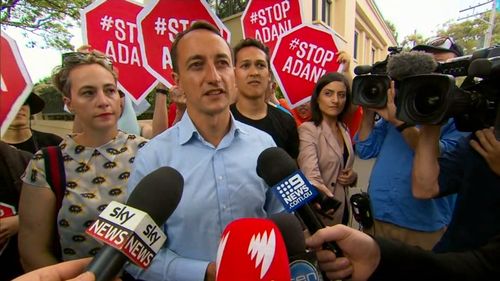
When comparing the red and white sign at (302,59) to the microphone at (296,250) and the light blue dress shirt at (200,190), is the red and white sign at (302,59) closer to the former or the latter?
the light blue dress shirt at (200,190)

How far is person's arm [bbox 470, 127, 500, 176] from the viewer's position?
1.21 m

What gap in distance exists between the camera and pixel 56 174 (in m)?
1.48

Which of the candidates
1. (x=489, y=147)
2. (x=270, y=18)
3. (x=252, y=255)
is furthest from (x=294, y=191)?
(x=270, y=18)

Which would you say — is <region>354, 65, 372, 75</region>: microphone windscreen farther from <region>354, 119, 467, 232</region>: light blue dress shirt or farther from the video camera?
the video camera

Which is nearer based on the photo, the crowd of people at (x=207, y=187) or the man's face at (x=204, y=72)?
the crowd of people at (x=207, y=187)

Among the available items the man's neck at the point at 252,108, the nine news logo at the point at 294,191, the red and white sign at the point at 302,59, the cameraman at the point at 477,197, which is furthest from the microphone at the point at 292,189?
the red and white sign at the point at 302,59

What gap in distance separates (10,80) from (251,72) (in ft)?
5.52

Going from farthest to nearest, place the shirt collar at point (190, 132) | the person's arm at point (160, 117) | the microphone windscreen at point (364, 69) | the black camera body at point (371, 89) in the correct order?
the person's arm at point (160, 117), the microphone windscreen at point (364, 69), the black camera body at point (371, 89), the shirt collar at point (190, 132)

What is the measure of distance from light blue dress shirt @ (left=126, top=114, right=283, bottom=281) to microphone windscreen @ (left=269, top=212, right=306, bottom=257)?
323mm

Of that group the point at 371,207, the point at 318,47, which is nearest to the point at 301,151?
the point at 371,207

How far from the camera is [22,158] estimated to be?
5.76 feet

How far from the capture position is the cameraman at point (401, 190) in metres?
1.88

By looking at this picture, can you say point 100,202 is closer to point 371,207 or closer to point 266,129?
point 266,129

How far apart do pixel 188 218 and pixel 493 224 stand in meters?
1.12
